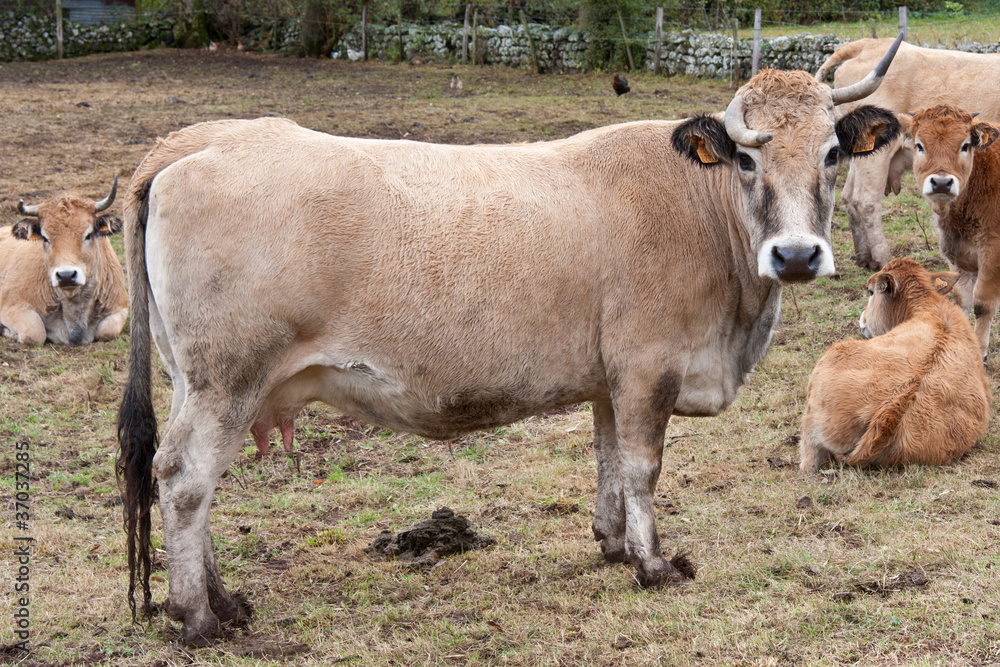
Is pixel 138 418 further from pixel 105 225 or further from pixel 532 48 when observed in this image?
pixel 532 48

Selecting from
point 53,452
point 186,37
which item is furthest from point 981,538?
point 186,37

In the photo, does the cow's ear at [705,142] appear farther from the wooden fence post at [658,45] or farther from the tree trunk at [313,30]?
the tree trunk at [313,30]

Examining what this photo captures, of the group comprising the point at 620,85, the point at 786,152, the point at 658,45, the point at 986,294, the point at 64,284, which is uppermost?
the point at 658,45

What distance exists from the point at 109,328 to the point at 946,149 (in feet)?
28.7

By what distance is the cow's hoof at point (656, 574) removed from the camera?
5.13 metres

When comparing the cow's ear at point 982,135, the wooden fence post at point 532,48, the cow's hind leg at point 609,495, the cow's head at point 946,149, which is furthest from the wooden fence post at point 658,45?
the cow's hind leg at point 609,495

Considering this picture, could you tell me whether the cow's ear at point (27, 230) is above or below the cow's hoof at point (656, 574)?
above

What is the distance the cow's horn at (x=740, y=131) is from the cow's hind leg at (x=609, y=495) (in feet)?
5.63

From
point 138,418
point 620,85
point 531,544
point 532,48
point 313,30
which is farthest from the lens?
point 313,30

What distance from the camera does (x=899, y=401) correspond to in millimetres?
6199

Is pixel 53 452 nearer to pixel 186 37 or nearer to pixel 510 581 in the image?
pixel 510 581

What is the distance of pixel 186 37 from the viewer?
31453 millimetres

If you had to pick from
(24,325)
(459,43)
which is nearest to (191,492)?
(24,325)

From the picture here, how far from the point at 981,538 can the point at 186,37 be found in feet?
102
